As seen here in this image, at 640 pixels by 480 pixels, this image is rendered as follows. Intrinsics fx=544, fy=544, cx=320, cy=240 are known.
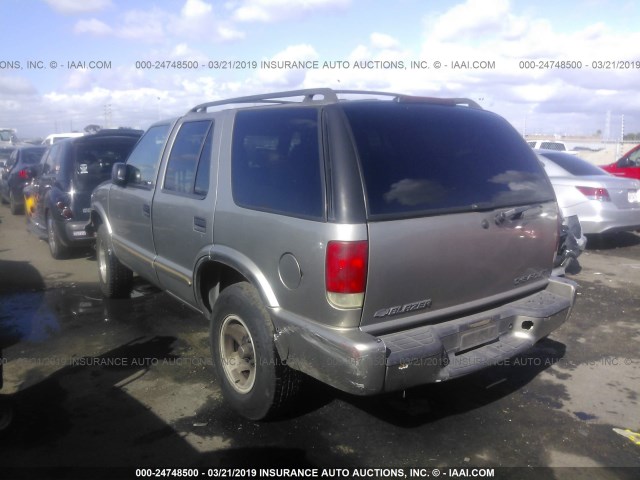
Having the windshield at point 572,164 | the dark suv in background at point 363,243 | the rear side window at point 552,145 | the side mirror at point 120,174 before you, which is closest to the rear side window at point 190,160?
the dark suv in background at point 363,243

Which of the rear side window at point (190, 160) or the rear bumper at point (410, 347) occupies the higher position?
the rear side window at point (190, 160)

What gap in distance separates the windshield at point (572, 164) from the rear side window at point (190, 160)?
6.59 meters

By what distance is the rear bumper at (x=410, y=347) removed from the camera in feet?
8.89

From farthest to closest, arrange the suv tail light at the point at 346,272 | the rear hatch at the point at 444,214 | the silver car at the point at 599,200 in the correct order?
the silver car at the point at 599,200
the rear hatch at the point at 444,214
the suv tail light at the point at 346,272

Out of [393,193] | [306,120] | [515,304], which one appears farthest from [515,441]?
[306,120]

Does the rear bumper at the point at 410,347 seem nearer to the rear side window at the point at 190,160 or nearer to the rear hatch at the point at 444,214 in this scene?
the rear hatch at the point at 444,214

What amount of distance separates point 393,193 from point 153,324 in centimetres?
337

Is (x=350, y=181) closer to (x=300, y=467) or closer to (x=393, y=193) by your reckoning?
(x=393, y=193)

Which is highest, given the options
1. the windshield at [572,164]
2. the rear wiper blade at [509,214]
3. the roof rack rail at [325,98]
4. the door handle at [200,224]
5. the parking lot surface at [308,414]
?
the roof rack rail at [325,98]

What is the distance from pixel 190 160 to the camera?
4215 mm

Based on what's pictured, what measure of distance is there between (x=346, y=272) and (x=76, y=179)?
5923 millimetres

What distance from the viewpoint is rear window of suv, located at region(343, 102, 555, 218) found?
114 inches

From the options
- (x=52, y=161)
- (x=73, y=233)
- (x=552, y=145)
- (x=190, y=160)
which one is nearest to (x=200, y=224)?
(x=190, y=160)

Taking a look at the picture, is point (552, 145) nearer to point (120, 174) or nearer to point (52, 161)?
point (52, 161)
